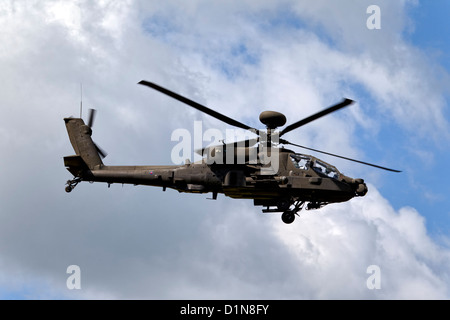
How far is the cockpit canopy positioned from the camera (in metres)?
43.5

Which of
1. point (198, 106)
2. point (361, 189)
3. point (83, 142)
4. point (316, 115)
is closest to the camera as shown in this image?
point (198, 106)

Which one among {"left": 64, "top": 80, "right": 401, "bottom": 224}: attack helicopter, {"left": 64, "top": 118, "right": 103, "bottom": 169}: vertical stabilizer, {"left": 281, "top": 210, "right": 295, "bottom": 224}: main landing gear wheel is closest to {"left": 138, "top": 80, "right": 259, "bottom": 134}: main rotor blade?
{"left": 64, "top": 80, "right": 401, "bottom": 224}: attack helicopter

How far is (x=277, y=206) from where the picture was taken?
43.5 m

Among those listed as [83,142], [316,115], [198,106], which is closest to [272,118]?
[316,115]

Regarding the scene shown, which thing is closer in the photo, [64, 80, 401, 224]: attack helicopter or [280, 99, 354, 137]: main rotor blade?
[280, 99, 354, 137]: main rotor blade

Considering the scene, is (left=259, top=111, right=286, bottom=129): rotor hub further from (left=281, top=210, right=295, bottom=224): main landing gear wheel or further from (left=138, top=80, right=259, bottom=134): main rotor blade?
(left=281, top=210, right=295, bottom=224): main landing gear wheel

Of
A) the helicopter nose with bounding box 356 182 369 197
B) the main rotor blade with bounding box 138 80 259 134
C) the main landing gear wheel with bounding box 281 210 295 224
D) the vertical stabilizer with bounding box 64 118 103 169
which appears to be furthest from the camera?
the vertical stabilizer with bounding box 64 118 103 169

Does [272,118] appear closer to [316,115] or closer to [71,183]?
[316,115]

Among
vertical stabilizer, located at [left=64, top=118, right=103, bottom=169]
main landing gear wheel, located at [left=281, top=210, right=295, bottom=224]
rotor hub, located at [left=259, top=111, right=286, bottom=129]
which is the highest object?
vertical stabilizer, located at [left=64, top=118, right=103, bottom=169]

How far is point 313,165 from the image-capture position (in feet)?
143

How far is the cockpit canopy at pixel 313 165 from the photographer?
A: 43.5 meters
